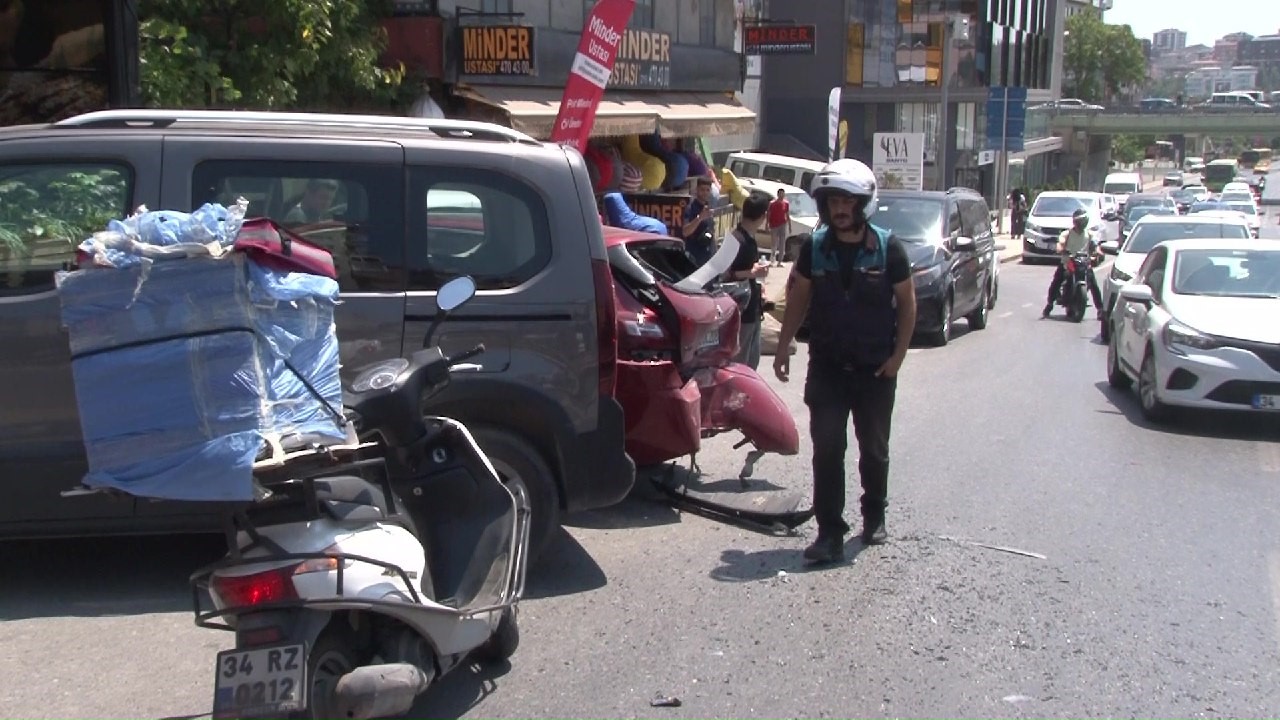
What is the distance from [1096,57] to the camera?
10931cm

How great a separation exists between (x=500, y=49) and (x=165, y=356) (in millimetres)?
13214

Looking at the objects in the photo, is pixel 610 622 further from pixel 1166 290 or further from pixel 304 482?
pixel 1166 290

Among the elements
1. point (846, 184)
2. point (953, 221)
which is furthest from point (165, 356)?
point (953, 221)

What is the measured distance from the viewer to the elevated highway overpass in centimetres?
8438

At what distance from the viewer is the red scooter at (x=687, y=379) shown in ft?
23.0

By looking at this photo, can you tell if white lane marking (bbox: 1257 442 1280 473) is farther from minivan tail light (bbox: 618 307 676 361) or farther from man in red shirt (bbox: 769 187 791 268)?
man in red shirt (bbox: 769 187 791 268)

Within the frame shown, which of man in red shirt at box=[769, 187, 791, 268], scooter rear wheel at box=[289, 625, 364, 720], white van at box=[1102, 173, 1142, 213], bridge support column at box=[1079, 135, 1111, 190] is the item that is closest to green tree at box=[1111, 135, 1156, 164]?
bridge support column at box=[1079, 135, 1111, 190]

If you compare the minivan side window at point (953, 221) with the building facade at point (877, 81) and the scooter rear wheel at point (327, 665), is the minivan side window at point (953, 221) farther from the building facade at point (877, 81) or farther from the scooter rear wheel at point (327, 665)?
the building facade at point (877, 81)

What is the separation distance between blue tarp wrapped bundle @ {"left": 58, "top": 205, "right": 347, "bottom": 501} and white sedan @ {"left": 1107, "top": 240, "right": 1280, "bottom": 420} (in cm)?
835

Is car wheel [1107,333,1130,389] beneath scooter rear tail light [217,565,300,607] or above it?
beneath

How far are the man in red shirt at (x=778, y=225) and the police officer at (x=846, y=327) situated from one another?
60.7 feet

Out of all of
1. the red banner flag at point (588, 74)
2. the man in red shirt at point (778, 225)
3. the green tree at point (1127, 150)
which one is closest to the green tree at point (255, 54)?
the red banner flag at point (588, 74)

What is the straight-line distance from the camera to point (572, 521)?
746 cm

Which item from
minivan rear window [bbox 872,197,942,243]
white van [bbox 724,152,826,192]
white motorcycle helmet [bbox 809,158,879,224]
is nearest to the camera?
white motorcycle helmet [bbox 809,158,879,224]
